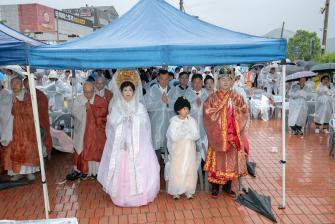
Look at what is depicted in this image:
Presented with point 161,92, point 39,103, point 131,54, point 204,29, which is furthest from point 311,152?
point 39,103

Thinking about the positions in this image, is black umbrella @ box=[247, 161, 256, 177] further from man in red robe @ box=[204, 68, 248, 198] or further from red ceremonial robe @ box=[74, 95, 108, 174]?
red ceremonial robe @ box=[74, 95, 108, 174]

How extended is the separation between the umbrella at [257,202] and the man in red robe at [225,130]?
32 centimetres

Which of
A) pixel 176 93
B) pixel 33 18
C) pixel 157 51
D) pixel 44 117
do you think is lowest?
pixel 44 117

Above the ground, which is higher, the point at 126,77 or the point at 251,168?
the point at 126,77

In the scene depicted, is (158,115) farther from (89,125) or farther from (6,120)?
(6,120)

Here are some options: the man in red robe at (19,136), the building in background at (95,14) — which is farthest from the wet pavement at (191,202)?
the building in background at (95,14)

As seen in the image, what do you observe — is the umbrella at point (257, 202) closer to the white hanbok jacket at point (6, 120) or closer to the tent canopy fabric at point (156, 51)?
the tent canopy fabric at point (156, 51)

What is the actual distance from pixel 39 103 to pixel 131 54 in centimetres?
284

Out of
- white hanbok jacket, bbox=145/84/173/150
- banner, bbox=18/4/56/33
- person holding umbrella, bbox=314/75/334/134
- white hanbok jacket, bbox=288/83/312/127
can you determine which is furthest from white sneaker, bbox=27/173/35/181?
banner, bbox=18/4/56/33

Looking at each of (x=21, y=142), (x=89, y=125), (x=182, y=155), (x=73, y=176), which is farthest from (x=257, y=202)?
(x=21, y=142)

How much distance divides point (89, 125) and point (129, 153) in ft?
3.79

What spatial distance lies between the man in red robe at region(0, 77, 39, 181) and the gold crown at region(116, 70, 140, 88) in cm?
170

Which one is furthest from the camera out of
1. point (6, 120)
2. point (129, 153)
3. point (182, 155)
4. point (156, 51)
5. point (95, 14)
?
point (95, 14)

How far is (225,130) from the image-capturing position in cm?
462
